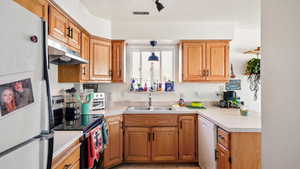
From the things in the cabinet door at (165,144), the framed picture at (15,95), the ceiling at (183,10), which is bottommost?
the cabinet door at (165,144)

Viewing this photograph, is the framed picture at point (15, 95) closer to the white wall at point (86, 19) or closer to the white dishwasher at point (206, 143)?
the white wall at point (86, 19)

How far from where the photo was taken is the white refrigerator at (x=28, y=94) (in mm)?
608

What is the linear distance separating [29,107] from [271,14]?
44.6 inches

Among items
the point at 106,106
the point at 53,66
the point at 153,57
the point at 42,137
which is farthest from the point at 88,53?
the point at 42,137

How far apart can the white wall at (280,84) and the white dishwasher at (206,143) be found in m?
1.25

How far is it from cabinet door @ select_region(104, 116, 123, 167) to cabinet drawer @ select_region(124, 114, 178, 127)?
0.57 ft

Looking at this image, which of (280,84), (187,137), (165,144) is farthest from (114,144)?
(280,84)

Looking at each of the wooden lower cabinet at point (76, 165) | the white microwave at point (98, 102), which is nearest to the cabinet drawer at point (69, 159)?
the wooden lower cabinet at point (76, 165)

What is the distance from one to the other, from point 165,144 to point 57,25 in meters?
2.18

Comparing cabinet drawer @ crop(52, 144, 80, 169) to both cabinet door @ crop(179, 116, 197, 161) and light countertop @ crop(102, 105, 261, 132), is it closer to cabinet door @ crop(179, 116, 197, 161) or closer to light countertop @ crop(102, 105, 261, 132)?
light countertop @ crop(102, 105, 261, 132)

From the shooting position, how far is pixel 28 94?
2.38 feet

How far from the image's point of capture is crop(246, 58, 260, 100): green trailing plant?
10.5 feet

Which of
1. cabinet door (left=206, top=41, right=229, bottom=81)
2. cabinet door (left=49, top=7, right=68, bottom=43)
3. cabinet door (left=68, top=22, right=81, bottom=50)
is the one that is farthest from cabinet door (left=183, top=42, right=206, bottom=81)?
A: cabinet door (left=49, top=7, right=68, bottom=43)

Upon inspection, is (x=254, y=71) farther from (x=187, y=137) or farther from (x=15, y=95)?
(x=15, y=95)
